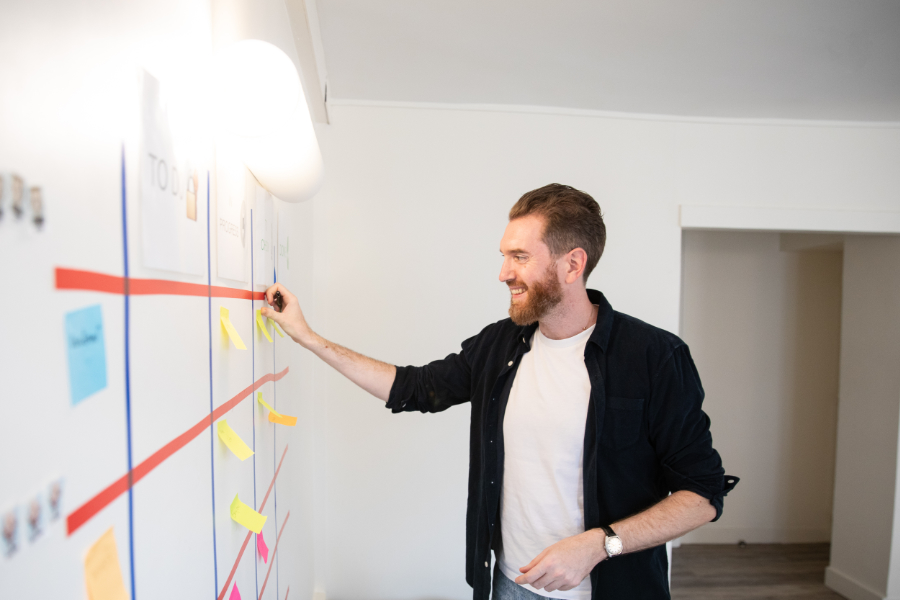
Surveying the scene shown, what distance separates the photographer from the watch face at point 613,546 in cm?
110

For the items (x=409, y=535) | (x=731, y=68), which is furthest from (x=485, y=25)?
(x=409, y=535)

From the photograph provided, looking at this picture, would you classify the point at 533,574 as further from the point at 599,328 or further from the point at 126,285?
the point at 126,285

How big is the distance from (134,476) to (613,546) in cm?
95

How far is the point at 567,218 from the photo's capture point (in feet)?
4.37

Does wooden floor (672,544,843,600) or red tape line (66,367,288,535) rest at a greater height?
red tape line (66,367,288,535)

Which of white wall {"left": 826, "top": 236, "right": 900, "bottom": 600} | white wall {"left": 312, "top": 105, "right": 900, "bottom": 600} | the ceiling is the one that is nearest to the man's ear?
the ceiling

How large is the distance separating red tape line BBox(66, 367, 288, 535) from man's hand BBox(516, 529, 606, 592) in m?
0.65

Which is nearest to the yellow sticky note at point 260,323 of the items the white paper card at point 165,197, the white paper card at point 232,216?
the white paper card at point 232,216

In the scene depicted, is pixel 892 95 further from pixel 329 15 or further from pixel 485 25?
pixel 329 15

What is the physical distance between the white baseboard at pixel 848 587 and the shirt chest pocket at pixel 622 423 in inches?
112

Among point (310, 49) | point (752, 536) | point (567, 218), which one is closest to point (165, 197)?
point (567, 218)

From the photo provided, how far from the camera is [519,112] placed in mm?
2672

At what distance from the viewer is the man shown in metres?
1.16

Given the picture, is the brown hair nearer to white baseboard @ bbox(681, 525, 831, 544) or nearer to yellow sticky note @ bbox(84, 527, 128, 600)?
yellow sticky note @ bbox(84, 527, 128, 600)
